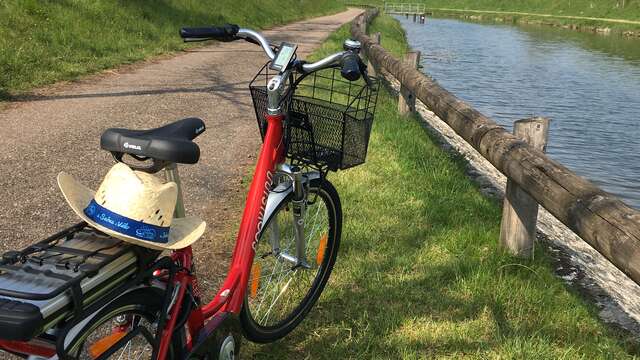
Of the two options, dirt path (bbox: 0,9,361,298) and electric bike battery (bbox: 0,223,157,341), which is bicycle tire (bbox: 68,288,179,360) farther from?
dirt path (bbox: 0,9,361,298)

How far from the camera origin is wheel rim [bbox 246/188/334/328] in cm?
304

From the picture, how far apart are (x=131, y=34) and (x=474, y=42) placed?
66.6 feet

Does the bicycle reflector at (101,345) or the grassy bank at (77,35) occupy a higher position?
the grassy bank at (77,35)

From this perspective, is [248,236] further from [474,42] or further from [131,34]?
[474,42]

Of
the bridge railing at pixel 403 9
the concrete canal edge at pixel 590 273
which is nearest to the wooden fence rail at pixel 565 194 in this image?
the concrete canal edge at pixel 590 273

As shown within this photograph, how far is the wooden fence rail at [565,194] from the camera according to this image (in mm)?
2678

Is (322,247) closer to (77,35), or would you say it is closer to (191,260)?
(191,260)

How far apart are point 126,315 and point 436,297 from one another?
2184 mm

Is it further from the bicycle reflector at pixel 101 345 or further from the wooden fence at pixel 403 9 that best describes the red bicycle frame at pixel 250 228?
the wooden fence at pixel 403 9

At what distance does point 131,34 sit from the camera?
40.2 ft

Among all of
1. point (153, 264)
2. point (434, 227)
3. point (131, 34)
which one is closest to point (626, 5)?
point (131, 34)

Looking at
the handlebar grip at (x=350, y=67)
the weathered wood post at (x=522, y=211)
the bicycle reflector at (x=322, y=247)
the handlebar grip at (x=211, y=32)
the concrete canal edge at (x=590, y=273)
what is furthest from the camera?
the weathered wood post at (x=522, y=211)

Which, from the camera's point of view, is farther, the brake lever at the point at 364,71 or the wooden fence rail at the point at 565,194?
the wooden fence rail at the point at 565,194

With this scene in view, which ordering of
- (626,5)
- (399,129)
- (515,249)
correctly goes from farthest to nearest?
(626,5) → (399,129) → (515,249)
